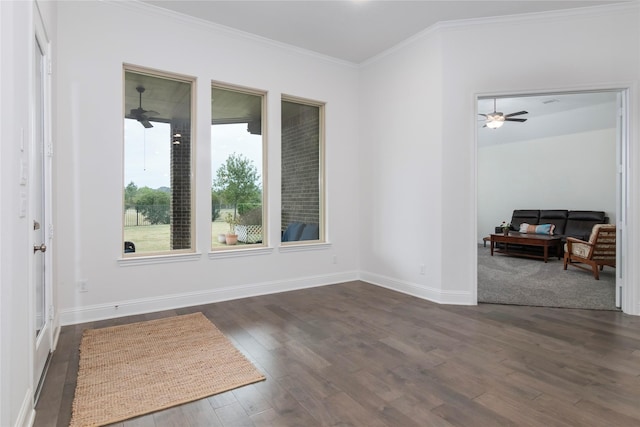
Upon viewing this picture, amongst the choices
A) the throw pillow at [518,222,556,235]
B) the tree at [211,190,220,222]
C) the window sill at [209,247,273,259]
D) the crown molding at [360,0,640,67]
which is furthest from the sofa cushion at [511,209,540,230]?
the tree at [211,190,220,222]

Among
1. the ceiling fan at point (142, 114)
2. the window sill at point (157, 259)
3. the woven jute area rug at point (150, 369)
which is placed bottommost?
the woven jute area rug at point (150, 369)

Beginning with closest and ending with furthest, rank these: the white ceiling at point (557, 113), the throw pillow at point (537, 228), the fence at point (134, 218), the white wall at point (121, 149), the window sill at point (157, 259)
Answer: the white wall at point (121, 149), the window sill at point (157, 259), the fence at point (134, 218), the white ceiling at point (557, 113), the throw pillow at point (537, 228)

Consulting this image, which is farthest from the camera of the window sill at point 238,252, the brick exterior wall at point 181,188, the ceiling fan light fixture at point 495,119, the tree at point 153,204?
the ceiling fan light fixture at point 495,119

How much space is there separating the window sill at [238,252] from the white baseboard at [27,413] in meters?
2.27

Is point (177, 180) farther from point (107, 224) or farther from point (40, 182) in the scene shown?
point (40, 182)

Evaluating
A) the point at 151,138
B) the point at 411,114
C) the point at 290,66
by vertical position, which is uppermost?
the point at 290,66

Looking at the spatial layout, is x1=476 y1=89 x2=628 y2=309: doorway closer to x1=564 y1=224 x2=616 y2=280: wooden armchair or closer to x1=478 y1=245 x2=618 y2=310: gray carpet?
x1=478 y1=245 x2=618 y2=310: gray carpet

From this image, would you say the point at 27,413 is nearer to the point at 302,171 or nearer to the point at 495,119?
the point at 302,171

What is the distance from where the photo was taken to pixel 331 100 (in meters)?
5.02

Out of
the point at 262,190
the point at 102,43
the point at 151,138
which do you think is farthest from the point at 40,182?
the point at 262,190

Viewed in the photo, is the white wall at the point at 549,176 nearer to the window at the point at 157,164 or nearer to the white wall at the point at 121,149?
the white wall at the point at 121,149

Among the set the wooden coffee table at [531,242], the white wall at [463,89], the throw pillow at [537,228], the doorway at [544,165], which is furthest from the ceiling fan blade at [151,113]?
the throw pillow at [537,228]

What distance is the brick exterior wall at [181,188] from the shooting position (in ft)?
12.9

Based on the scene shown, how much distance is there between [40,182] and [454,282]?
399cm
